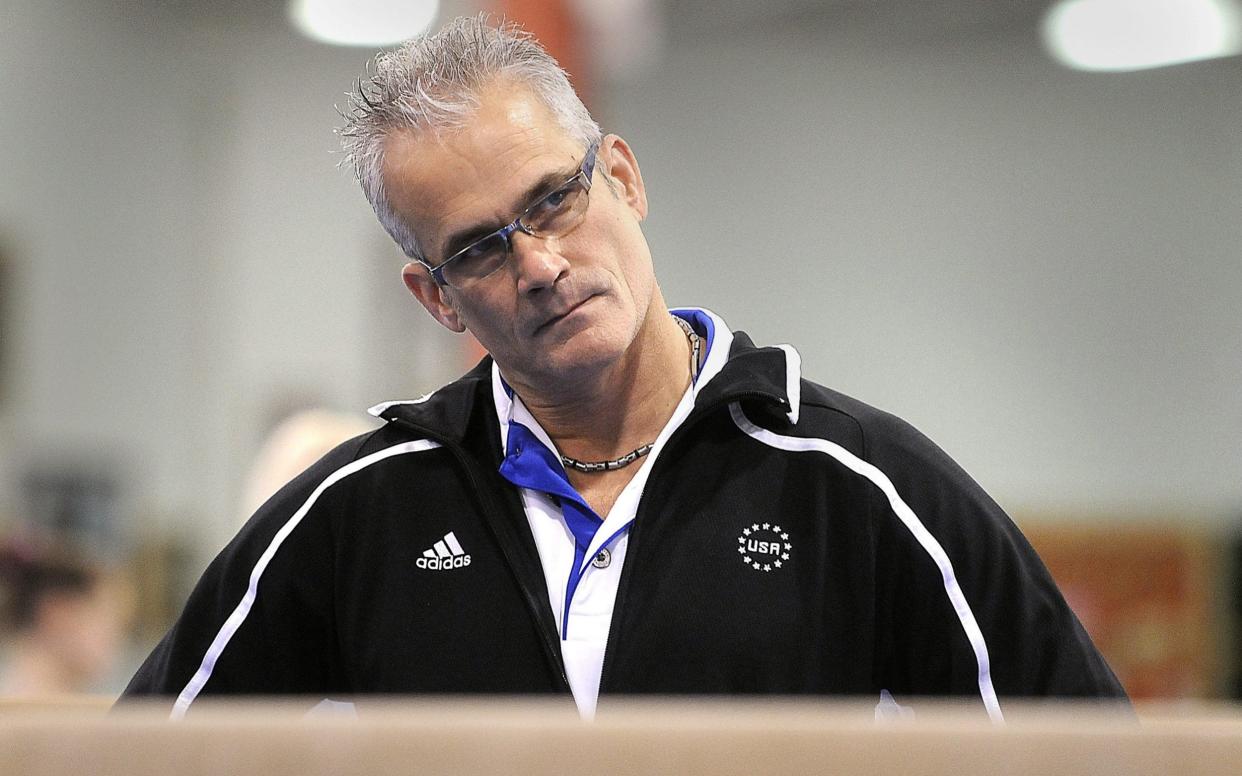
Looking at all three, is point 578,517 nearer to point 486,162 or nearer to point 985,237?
point 486,162

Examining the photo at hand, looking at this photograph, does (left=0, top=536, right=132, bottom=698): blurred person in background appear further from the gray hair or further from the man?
the gray hair

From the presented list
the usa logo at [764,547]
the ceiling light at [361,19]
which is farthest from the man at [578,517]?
the ceiling light at [361,19]

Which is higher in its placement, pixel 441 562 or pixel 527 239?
pixel 527 239

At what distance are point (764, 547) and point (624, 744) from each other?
0.65 meters

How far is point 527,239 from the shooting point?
3.55 ft

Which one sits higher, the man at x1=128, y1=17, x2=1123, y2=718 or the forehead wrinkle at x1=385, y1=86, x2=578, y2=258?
the forehead wrinkle at x1=385, y1=86, x2=578, y2=258

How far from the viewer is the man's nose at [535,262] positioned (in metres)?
1.07

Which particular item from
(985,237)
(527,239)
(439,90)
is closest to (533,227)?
(527,239)

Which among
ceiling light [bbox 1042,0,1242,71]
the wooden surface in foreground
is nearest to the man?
the wooden surface in foreground

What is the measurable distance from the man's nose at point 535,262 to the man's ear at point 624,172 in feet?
0.39

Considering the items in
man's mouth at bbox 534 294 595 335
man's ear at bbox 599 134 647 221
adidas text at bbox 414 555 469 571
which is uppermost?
man's ear at bbox 599 134 647 221

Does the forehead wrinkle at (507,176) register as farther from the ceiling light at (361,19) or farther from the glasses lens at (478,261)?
the ceiling light at (361,19)

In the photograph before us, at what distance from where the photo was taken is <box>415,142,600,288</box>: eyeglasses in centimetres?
109

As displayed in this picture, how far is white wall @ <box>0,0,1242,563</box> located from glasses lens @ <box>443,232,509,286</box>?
11.8 ft
